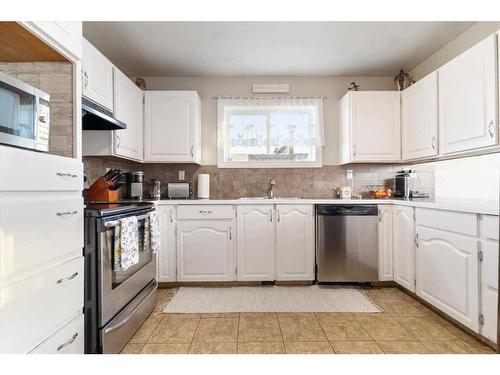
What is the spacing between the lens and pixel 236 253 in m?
2.97

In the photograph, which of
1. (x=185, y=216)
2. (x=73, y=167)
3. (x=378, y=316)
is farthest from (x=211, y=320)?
(x=73, y=167)

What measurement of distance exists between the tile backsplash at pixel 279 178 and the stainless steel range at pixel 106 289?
5.18 ft

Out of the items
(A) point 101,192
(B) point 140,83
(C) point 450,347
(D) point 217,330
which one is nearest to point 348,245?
(C) point 450,347

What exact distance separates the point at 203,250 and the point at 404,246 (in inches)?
76.8

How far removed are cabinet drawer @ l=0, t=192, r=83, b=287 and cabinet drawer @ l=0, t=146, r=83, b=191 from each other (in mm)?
32

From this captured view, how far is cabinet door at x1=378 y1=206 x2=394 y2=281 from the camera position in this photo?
2930mm

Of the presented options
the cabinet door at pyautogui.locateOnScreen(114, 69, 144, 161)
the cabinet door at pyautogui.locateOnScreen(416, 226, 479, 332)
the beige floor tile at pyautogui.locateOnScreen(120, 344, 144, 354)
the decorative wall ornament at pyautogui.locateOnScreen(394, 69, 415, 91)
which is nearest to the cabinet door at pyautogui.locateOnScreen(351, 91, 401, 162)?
the decorative wall ornament at pyautogui.locateOnScreen(394, 69, 415, 91)

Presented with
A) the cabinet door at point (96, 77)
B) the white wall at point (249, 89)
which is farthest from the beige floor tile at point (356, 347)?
the cabinet door at point (96, 77)

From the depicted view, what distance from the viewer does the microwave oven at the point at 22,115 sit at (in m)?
1.13

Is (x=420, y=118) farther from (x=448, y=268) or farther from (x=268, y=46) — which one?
(x=268, y=46)

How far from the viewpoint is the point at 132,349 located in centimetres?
182
